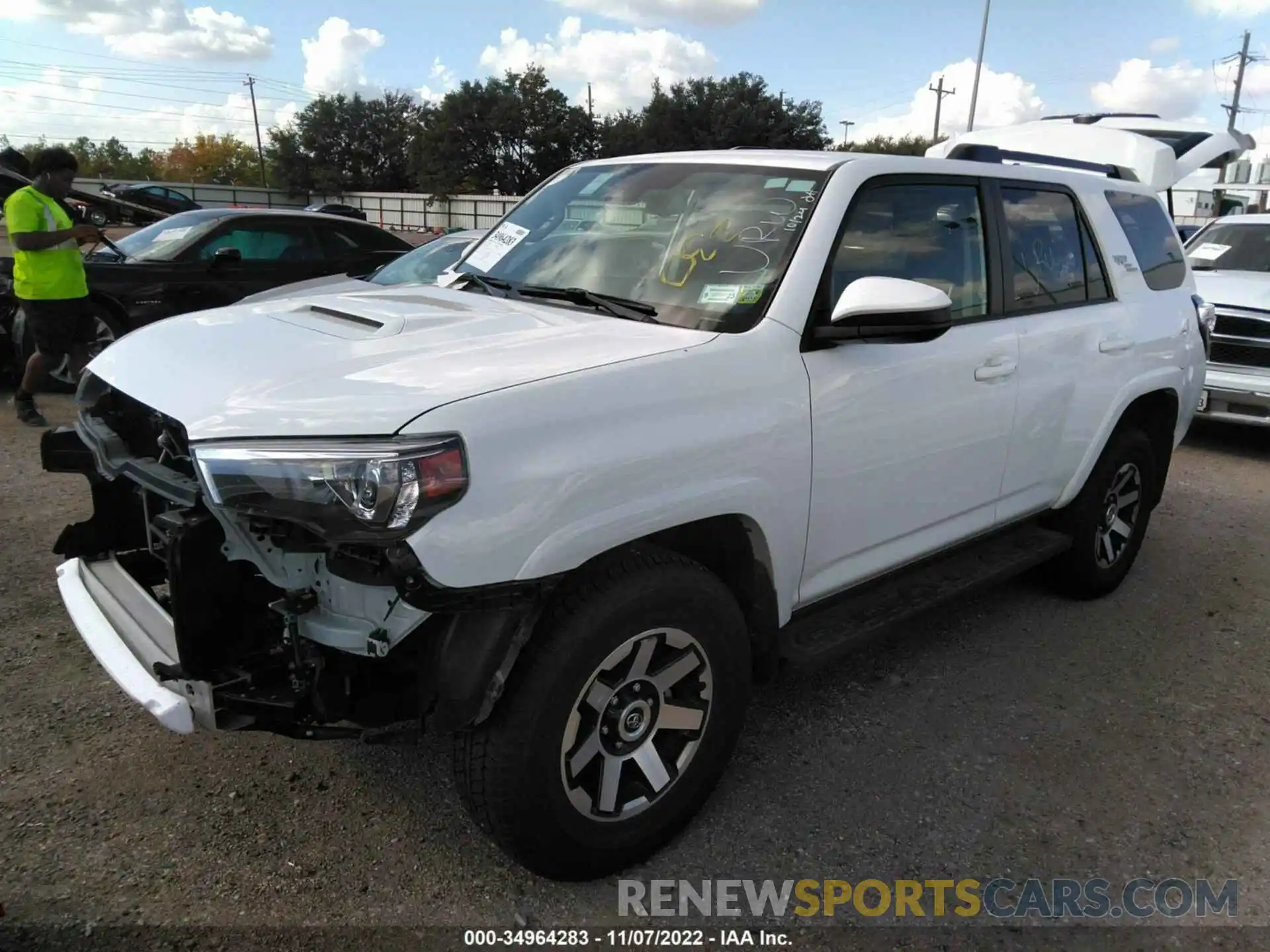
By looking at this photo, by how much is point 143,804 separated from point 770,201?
264 centimetres

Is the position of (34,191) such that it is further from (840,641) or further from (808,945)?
(808,945)

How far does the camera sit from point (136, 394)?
8.00 ft

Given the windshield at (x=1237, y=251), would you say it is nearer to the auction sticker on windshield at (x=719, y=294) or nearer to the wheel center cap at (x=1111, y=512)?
the wheel center cap at (x=1111, y=512)

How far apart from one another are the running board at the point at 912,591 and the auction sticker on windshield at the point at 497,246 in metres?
1.71

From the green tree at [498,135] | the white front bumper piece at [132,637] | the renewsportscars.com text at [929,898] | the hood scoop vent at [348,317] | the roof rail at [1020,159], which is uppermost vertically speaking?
the green tree at [498,135]

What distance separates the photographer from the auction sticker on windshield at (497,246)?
3.51 metres

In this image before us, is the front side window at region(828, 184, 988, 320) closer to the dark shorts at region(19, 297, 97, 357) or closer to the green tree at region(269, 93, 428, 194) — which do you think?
the dark shorts at region(19, 297, 97, 357)

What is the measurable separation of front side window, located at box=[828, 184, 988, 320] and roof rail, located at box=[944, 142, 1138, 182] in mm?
650

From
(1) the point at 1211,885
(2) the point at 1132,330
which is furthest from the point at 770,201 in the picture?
(1) the point at 1211,885

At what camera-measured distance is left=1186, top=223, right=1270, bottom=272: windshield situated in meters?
8.58

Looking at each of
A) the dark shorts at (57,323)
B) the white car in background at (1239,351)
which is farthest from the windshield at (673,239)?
the white car in background at (1239,351)

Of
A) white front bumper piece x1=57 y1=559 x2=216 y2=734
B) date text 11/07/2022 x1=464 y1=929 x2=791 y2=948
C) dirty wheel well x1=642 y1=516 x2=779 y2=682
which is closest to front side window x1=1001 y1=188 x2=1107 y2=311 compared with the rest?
dirty wheel well x1=642 y1=516 x2=779 y2=682

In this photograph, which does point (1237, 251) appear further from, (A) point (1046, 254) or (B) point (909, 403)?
(B) point (909, 403)

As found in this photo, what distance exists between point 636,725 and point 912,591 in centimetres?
134
